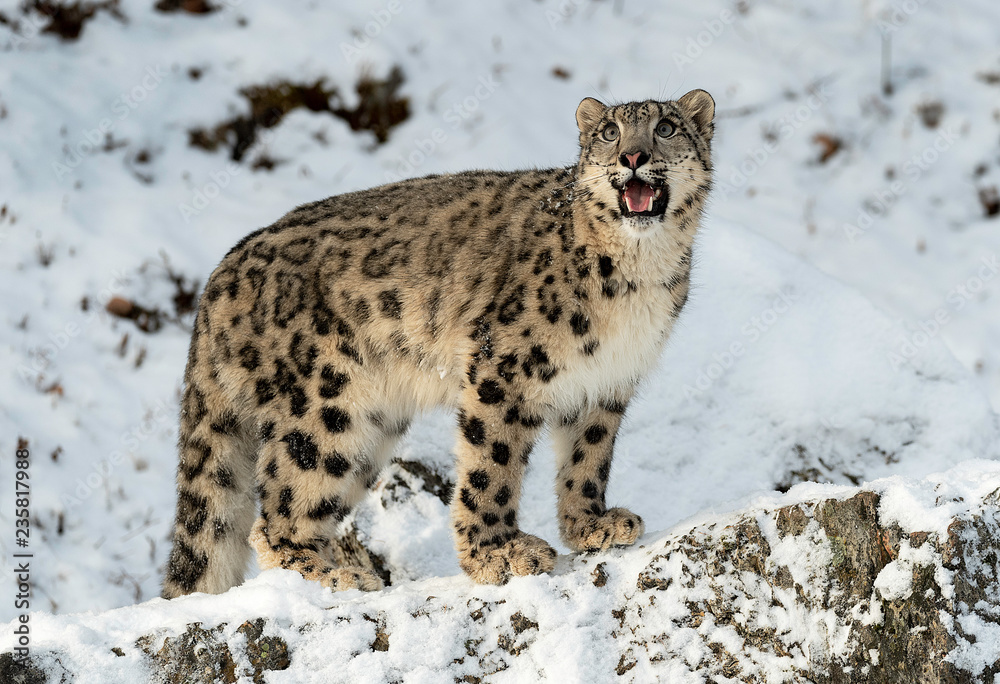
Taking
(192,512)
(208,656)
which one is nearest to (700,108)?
(192,512)

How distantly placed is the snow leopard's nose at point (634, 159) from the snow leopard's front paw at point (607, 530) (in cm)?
159

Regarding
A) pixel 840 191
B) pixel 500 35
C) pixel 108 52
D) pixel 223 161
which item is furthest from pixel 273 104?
pixel 840 191

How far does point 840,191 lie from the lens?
11.7m

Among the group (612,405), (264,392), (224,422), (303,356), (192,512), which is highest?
(612,405)

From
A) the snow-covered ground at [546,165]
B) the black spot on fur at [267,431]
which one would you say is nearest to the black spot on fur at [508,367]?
the black spot on fur at [267,431]

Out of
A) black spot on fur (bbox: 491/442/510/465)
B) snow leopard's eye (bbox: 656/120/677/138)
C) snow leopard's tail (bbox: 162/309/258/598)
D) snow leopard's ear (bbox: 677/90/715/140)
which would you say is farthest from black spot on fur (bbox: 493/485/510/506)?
snow leopard's ear (bbox: 677/90/715/140)

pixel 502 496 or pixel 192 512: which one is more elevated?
pixel 502 496

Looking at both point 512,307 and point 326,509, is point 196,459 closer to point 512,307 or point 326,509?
point 326,509

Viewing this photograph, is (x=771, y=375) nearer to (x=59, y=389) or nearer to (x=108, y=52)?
(x=59, y=389)

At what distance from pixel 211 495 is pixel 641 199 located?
2629mm

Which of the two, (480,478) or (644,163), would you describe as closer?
(644,163)

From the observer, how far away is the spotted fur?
197 inches

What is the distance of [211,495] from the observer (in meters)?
5.48

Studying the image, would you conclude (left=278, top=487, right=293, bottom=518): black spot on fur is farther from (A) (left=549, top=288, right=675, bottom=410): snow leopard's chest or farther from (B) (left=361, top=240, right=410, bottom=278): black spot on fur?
(A) (left=549, top=288, right=675, bottom=410): snow leopard's chest
